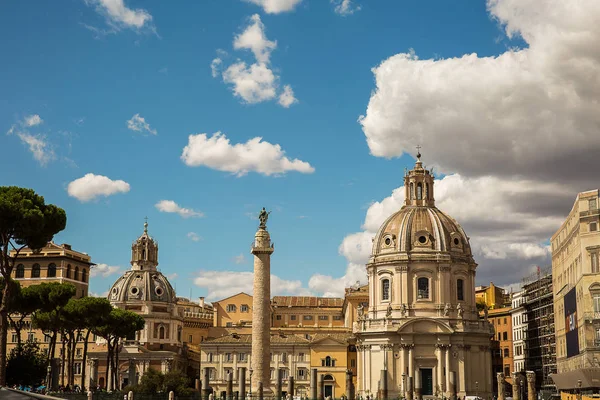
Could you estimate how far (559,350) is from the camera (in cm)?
6862

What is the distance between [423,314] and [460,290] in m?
5.33

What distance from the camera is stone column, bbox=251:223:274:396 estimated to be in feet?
217

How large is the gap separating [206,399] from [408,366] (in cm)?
2802

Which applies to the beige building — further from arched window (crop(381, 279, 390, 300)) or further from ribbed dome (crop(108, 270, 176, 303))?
ribbed dome (crop(108, 270, 176, 303))

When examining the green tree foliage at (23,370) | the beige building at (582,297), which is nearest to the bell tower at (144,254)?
the green tree foliage at (23,370)

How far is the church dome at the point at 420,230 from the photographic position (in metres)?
88.7

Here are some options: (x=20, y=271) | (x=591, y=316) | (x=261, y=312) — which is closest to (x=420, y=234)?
(x=261, y=312)

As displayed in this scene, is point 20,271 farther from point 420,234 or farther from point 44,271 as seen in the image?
point 420,234

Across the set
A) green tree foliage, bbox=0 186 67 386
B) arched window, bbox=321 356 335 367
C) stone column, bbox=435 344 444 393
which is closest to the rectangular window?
arched window, bbox=321 356 335 367

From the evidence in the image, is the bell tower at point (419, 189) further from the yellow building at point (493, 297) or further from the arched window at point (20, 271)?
the arched window at point (20, 271)

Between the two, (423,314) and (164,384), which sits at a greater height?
(423,314)

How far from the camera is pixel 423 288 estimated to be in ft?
289

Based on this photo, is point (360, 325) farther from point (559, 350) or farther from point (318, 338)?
point (559, 350)

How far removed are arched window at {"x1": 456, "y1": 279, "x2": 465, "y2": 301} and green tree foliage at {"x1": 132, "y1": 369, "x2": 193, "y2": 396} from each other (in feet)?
96.0
